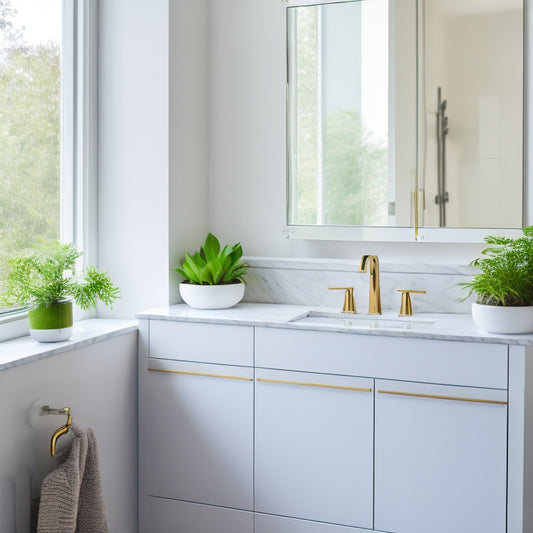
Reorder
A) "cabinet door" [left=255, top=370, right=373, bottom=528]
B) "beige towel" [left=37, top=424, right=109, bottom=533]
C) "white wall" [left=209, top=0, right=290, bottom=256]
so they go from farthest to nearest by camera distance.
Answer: "white wall" [left=209, top=0, right=290, bottom=256]
"cabinet door" [left=255, top=370, right=373, bottom=528]
"beige towel" [left=37, top=424, right=109, bottom=533]

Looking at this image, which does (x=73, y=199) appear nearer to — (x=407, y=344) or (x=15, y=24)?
(x=15, y=24)

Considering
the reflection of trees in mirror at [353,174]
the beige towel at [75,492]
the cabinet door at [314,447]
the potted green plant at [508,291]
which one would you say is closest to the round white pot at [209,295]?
the cabinet door at [314,447]

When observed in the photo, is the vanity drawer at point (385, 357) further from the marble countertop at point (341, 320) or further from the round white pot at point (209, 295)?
the round white pot at point (209, 295)

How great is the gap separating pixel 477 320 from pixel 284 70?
1.19 m

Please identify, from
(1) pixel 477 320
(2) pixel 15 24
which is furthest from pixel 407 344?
(2) pixel 15 24

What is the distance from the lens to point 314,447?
2066 mm

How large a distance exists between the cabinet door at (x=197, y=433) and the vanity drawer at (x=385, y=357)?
0.43ft

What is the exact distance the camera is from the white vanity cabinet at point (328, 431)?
1.87 meters

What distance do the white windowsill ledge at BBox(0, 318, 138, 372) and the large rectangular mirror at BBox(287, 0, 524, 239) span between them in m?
0.75

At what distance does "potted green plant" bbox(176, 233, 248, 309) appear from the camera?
234 centimetres

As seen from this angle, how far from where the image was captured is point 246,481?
2.16 meters

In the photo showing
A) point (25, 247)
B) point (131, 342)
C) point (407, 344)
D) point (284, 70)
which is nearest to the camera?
point (407, 344)

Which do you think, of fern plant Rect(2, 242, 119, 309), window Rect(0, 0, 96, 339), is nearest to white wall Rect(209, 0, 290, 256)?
window Rect(0, 0, 96, 339)

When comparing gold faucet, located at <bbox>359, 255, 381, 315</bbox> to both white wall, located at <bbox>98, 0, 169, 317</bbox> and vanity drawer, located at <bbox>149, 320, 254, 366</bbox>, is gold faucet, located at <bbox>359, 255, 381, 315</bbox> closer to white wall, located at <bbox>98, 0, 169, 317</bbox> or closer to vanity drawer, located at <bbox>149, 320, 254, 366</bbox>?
vanity drawer, located at <bbox>149, 320, 254, 366</bbox>
